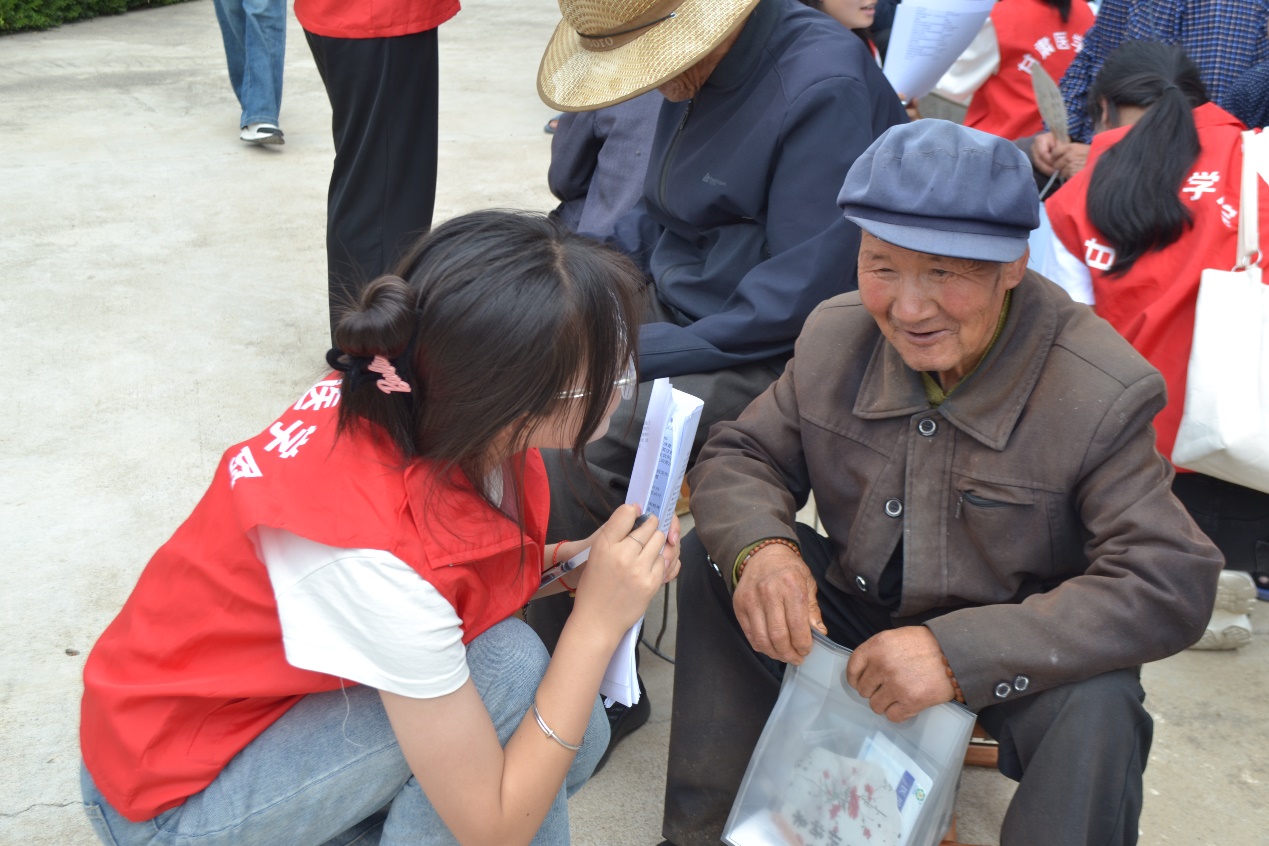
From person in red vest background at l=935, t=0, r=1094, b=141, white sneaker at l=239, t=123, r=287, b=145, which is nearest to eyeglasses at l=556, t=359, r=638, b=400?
person in red vest background at l=935, t=0, r=1094, b=141

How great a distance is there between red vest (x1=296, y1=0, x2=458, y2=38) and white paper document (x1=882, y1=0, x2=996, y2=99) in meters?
Result: 1.47

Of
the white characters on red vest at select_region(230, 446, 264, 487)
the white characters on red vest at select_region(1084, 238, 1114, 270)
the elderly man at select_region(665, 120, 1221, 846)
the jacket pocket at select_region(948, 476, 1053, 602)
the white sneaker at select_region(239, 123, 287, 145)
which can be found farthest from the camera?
the white sneaker at select_region(239, 123, 287, 145)

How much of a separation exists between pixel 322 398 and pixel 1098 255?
75.7 inches

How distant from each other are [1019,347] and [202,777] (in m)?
1.31

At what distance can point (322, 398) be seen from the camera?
161cm

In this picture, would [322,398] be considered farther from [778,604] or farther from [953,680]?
[953,680]

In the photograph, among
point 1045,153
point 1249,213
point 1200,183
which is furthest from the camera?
point 1045,153

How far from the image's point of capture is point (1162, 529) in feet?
5.20

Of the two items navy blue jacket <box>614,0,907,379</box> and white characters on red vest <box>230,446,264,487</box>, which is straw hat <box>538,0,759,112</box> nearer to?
navy blue jacket <box>614,0,907,379</box>

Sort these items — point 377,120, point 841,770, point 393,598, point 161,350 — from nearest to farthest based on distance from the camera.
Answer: point 393,598, point 841,770, point 377,120, point 161,350

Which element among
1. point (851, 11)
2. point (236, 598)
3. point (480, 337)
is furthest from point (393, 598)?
point (851, 11)

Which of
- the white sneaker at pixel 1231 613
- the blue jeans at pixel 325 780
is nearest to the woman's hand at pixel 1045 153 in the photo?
the white sneaker at pixel 1231 613

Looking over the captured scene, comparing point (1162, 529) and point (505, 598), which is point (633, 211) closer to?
point (505, 598)

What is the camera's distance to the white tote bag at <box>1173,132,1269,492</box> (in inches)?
92.4
